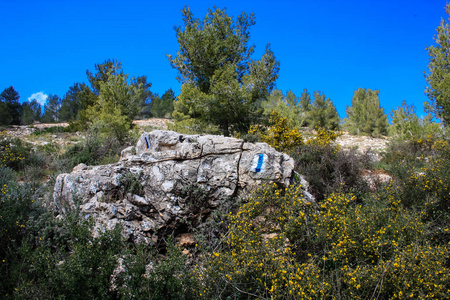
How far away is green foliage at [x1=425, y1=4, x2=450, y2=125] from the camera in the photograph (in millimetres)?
15658

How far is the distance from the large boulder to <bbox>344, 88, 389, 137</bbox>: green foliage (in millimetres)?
25994

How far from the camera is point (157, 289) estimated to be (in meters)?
4.04

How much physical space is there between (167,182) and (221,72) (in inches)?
335

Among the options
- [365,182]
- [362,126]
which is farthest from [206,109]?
[362,126]

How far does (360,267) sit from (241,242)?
6.54ft

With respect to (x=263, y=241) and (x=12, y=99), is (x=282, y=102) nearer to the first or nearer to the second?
(x=263, y=241)

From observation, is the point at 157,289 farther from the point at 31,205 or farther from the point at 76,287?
the point at 31,205

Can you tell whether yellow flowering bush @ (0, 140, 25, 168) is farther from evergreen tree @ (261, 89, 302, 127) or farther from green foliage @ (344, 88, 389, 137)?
green foliage @ (344, 88, 389, 137)

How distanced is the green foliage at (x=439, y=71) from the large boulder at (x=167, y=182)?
1460 centimetres

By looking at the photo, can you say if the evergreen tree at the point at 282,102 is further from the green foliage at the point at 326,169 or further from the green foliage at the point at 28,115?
the green foliage at the point at 28,115

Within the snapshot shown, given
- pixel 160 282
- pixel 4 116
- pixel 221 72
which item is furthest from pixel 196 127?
pixel 4 116

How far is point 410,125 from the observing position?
15281mm

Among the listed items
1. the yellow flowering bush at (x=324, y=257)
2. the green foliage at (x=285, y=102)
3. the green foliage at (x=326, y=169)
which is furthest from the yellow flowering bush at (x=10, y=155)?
the green foliage at (x=285, y=102)

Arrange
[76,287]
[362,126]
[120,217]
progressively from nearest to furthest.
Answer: [76,287] → [120,217] → [362,126]
